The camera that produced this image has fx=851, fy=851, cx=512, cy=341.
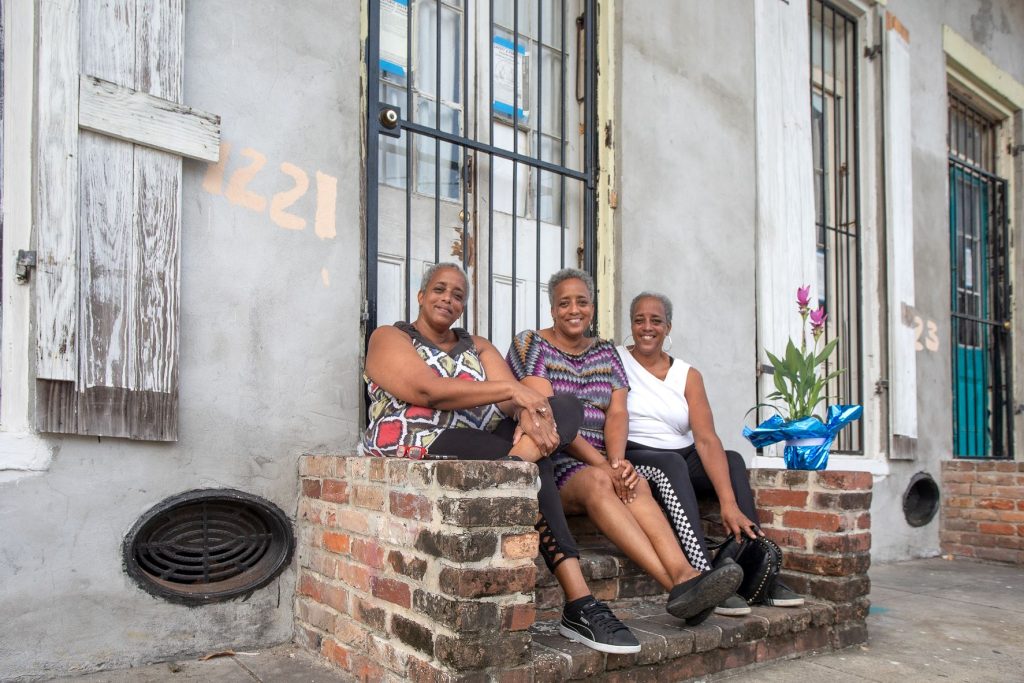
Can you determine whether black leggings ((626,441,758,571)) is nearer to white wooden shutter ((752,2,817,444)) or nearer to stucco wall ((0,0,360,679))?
stucco wall ((0,0,360,679))

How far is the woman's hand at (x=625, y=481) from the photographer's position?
3119 millimetres

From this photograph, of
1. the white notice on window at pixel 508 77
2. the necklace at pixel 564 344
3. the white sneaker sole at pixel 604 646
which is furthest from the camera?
the white notice on window at pixel 508 77

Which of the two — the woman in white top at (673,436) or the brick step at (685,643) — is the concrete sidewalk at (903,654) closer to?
the brick step at (685,643)

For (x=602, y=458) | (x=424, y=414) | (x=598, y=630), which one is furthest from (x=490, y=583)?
(x=602, y=458)

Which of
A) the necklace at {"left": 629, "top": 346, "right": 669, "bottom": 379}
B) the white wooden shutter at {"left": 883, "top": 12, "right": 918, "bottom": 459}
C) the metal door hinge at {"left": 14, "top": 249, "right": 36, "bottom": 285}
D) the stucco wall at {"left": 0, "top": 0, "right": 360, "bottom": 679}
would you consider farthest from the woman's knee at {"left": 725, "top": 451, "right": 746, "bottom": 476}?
the metal door hinge at {"left": 14, "top": 249, "right": 36, "bottom": 285}

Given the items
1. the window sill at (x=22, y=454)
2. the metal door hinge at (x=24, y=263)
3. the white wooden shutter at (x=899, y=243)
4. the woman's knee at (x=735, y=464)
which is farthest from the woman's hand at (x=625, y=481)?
the white wooden shutter at (x=899, y=243)

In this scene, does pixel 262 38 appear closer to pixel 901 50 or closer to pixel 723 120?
pixel 723 120

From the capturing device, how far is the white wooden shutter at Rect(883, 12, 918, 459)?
561 cm

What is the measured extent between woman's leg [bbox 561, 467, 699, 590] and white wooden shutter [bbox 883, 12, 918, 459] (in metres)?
3.20

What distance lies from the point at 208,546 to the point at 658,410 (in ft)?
6.05

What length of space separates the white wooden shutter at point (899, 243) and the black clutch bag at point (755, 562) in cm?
270

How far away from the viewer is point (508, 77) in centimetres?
412

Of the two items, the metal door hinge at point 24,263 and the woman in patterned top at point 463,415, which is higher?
the metal door hinge at point 24,263

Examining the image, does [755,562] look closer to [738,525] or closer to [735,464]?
[738,525]
